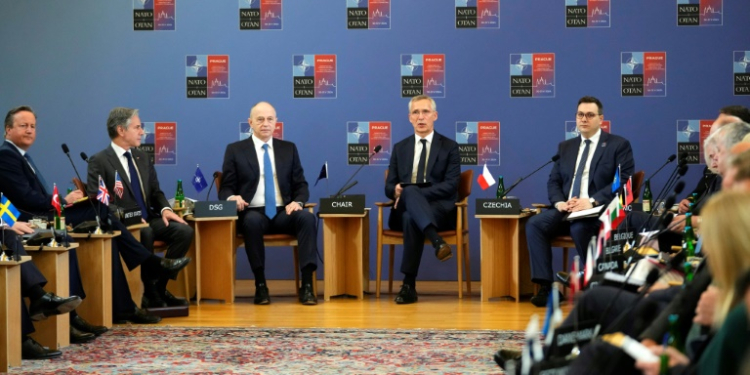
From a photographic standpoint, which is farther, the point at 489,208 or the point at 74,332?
the point at 489,208

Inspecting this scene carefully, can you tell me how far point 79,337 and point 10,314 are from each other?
2.77 ft

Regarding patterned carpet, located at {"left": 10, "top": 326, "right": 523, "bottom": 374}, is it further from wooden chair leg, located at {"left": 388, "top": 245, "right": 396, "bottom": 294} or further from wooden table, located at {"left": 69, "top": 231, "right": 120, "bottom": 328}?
wooden chair leg, located at {"left": 388, "top": 245, "right": 396, "bottom": 294}

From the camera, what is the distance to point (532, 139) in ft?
29.2

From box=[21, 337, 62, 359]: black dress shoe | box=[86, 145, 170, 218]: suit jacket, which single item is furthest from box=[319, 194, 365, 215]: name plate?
box=[21, 337, 62, 359]: black dress shoe

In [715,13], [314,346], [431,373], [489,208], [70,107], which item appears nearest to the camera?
[431,373]

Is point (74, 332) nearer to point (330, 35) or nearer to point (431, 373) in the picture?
point (431, 373)

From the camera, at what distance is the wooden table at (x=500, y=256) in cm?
788

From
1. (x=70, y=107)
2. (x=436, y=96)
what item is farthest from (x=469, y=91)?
(x=70, y=107)

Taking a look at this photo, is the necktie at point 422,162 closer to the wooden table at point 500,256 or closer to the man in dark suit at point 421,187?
the man in dark suit at point 421,187

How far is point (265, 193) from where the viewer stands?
814cm

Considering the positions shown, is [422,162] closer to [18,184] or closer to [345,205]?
[345,205]

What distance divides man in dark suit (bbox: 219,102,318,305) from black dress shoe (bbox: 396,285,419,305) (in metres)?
0.65

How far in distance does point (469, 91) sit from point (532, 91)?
1.77 feet

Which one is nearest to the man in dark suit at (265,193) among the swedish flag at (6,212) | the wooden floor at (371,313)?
the wooden floor at (371,313)
